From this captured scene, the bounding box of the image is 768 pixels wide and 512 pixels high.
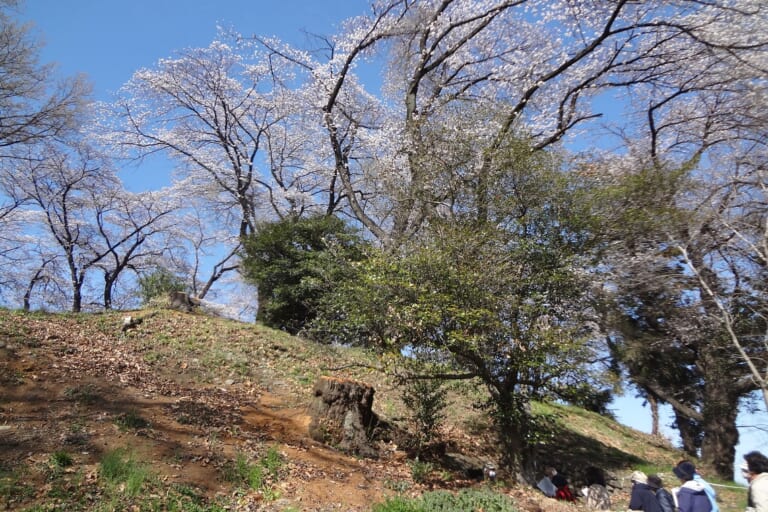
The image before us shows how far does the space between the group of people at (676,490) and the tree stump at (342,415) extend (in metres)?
3.03

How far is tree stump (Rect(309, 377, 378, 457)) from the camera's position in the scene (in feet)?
22.4

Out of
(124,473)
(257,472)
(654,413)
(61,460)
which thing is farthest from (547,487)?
(654,413)

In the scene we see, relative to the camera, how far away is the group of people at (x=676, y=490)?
4.56m

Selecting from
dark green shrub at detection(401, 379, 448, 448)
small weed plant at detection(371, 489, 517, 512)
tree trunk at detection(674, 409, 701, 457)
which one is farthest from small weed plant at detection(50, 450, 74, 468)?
tree trunk at detection(674, 409, 701, 457)

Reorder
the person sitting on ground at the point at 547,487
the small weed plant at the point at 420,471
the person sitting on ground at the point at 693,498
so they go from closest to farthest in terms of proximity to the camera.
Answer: the person sitting on ground at the point at 693,498 → the small weed plant at the point at 420,471 → the person sitting on ground at the point at 547,487

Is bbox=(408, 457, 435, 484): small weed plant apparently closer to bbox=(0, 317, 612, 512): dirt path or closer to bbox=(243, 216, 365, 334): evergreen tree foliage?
bbox=(0, 317, 612, 512): dirt path

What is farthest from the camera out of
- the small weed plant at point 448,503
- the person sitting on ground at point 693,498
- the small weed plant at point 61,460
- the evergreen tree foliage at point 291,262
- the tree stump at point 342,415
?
the evergreen tree foliage at point 291,262

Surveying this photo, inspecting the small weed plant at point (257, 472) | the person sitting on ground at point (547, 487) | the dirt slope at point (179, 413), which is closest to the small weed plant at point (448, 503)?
the dirt slope at point (179, 413)

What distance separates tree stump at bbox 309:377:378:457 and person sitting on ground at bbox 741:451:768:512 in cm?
436

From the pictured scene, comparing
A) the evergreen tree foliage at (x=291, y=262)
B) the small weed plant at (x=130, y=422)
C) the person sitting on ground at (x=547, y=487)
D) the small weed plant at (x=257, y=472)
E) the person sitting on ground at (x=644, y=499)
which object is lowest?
the small weed plant at (x=257, y=472)

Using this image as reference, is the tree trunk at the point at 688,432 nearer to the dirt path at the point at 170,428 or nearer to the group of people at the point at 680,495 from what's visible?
the group of people at the point at 680,495

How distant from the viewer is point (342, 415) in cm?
708

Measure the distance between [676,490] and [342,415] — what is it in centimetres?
449

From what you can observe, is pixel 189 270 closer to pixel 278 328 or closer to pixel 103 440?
pixel 278 328
